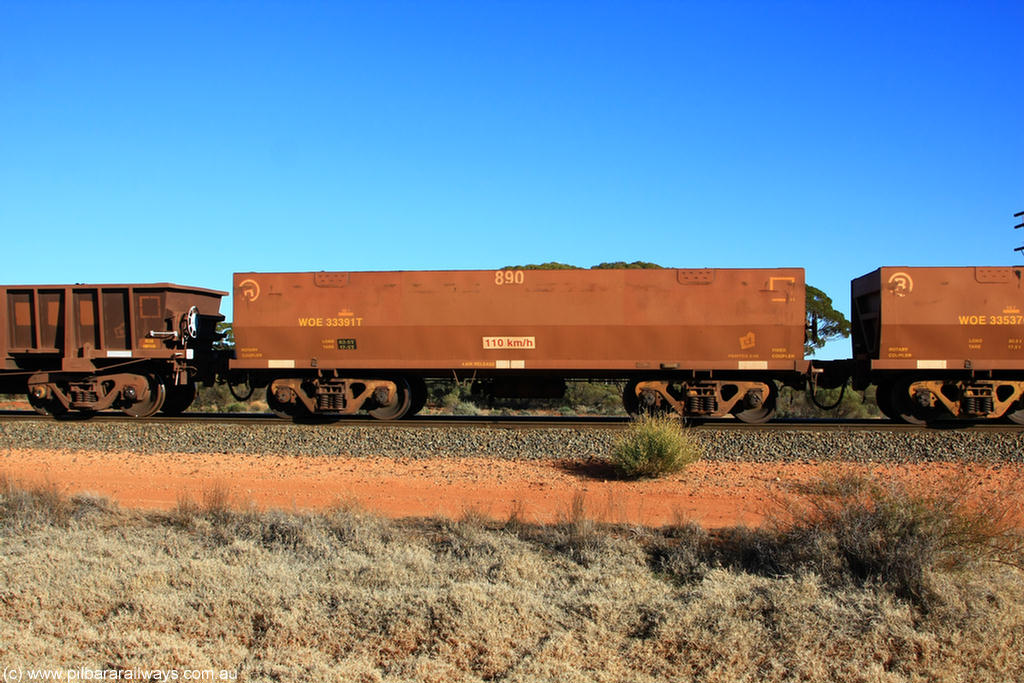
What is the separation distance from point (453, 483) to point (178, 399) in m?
9.81

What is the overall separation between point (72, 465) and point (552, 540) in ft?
29.9

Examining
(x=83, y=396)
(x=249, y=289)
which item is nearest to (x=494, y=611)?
(x=249, y=289)

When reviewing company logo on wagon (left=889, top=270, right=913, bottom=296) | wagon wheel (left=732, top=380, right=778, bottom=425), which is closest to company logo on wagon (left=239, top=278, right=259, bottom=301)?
wagon wheel (left=732, top=380, right=778, bottom=425)

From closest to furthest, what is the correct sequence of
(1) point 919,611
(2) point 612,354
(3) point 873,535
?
(1) point 919,611, (3) point 873,535, (2) point 612,354

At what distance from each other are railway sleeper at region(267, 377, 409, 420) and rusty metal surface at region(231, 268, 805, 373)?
44 centimetres

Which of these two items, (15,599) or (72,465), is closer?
(15,599)

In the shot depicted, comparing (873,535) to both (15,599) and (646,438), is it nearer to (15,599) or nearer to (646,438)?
(646,438)

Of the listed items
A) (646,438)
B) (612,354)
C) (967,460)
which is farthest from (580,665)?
(612,354)

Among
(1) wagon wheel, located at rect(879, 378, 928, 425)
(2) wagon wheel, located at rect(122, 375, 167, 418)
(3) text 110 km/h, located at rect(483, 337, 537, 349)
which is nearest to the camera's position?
(1) wagon wheel, located at rect(879, 378, 928, 425)

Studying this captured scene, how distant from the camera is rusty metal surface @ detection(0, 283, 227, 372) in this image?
1573 cm

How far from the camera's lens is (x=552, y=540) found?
22.5ft

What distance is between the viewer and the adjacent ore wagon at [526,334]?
1459 centimetres

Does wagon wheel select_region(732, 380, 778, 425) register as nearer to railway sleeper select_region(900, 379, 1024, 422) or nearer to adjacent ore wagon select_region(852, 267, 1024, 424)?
adjacent ore wagon select_region(852, 267, 1024, 424)

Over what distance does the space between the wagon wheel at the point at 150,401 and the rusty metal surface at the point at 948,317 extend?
48.9 ft
